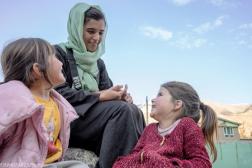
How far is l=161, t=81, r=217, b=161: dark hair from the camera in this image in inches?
112

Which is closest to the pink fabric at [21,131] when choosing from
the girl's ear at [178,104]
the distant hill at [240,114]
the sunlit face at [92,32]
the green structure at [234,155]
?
the girl's ear at [178,104]

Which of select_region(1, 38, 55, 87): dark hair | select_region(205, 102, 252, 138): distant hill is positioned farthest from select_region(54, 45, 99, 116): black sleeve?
select_region(205, 102, 252, 138): distant hill

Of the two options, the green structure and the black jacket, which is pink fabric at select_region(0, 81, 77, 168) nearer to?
the black jacket

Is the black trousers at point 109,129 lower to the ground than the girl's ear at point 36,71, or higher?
lower

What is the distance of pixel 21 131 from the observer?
1.96 metres

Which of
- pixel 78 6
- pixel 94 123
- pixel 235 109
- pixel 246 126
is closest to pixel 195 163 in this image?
pixel 94 123

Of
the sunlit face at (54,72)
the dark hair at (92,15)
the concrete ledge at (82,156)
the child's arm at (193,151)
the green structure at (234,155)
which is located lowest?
the green structure at (234,155)

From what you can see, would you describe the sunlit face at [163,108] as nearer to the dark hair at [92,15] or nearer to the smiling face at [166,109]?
the smiling face at [166,109]

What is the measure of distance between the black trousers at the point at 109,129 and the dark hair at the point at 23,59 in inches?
22.1

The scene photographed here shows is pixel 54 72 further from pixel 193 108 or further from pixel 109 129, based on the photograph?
pixel 193 108

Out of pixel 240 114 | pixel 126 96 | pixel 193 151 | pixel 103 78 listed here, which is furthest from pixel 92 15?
pixel 240 114

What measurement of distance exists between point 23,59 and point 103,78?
1.25m

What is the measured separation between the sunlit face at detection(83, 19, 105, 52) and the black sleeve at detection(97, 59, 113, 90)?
197mm

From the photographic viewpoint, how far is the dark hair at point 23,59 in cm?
222
